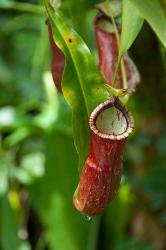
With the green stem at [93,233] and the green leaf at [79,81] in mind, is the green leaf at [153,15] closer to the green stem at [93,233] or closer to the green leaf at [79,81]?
the green leaf at [79,81]

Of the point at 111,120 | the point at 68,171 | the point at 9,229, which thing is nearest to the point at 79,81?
the point at 111,120

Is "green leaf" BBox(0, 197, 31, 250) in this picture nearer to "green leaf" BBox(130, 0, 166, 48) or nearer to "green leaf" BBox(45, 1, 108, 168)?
"green leaf" BBox(45, 1, 108, 168)

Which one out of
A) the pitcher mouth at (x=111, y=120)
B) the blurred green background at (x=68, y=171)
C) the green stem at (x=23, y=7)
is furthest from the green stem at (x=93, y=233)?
the pitcher mouth at (x=111, y=120)

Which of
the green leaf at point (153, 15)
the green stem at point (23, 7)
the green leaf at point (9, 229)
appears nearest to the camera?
the green leaf at point (153, 15)

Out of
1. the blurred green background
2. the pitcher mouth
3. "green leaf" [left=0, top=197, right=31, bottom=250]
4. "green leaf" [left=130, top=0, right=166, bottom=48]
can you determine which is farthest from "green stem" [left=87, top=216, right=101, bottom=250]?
"green leaf" [left=130, top=0, right=166, bottom=48]

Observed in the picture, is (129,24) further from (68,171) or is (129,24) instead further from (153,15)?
(68,171)

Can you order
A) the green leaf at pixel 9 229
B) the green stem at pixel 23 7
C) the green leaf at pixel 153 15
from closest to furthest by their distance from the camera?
the green leaf at pixel 153 15
the green stem at pixel 23 7
the green leaf at pixel 9 229
